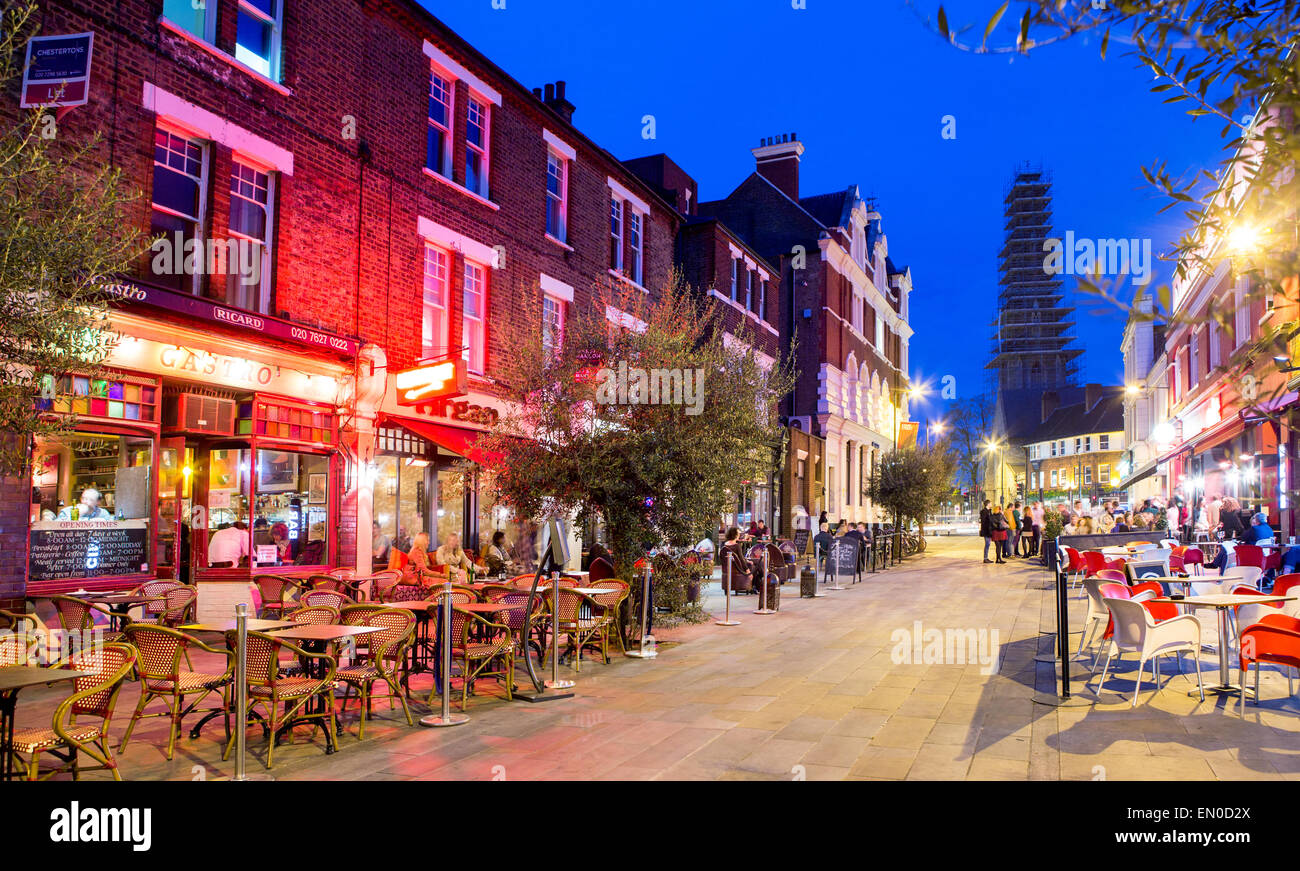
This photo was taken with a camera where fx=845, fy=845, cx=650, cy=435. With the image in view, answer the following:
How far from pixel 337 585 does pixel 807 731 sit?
6301 millimetres

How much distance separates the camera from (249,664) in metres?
6.27

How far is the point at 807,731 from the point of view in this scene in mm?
6688

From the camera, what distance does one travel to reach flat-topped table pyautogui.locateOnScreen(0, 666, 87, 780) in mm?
4738

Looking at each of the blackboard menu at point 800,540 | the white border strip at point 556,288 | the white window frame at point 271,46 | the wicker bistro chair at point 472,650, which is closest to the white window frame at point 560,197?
the white border strip at point 556,288

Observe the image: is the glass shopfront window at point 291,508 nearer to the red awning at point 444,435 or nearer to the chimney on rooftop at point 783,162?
the red awning at point 444,435

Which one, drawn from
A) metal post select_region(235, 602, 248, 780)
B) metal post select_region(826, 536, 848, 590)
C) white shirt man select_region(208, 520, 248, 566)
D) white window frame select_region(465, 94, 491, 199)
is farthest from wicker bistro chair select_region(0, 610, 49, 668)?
metal post select_region(826, 536, 848, 590)

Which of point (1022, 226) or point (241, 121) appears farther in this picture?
point (1022, 226)

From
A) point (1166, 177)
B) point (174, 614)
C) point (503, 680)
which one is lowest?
point (503, 680)

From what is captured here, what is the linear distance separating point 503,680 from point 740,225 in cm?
3046

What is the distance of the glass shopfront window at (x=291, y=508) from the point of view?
459 inches

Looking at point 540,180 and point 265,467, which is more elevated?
point 540,180

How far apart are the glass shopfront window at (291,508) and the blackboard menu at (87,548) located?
1661 millimetres
